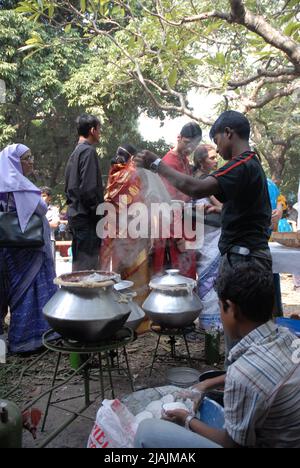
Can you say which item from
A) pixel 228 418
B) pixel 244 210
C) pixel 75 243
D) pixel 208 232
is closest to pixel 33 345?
pixel 75 243

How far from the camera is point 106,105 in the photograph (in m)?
13.4

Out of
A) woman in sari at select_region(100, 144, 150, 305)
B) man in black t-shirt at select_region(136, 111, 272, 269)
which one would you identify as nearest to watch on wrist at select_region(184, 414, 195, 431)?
man in black t-shirt at select_region(136, 111, 272, 269)

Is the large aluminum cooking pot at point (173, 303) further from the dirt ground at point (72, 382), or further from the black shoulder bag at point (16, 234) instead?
the black shoulder bag at point (16, 234)

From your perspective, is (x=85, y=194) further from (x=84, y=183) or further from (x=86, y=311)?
(x=86, y=311)

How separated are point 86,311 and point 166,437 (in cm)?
96

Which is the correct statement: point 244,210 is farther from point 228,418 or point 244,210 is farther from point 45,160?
point 45,160

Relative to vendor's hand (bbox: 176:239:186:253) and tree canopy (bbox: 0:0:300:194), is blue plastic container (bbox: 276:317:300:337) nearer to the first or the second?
vendor's hand (bbox: 176:239:186:253)

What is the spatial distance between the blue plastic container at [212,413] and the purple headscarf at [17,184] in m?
2.59

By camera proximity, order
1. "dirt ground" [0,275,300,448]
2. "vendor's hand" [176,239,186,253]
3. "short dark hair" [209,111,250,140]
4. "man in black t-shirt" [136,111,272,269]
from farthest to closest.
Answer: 1. "vendor's hand" [176,239,186,253]
2. "dirt ground" [0,275,300,448]
3. "short dark hair" [209,111,250,140]
4. "man in black t-shirt" [136,111,272,269]

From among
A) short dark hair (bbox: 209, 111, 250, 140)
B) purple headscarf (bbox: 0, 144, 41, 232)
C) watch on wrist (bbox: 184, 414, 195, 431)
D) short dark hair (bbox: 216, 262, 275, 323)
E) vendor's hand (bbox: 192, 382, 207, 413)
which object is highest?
short dark hair (bbox: 209, 111, 250, 140)

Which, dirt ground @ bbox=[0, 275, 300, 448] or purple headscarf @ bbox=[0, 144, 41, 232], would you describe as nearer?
dirt ground @ bbox=[0, 275, 300, 448]

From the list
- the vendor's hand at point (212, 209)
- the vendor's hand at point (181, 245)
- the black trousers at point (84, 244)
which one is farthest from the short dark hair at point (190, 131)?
the black trousers at point (84, 244)

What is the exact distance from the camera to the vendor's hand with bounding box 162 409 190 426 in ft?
6.04

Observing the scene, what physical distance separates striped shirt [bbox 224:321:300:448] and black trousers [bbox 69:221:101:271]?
322cm
